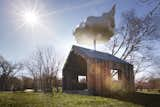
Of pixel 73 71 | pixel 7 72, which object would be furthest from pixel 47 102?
pixel 7 72

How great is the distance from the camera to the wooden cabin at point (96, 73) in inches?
671

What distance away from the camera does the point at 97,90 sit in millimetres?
17016

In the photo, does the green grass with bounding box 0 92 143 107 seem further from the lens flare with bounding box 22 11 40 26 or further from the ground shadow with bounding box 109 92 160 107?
the lens flare with bounding box 22 11 40 26

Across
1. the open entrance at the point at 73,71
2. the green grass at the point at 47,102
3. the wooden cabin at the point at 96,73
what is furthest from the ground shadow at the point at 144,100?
the open entrance at the point at 73,71

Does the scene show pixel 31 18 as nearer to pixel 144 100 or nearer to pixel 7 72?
pixel 144 100

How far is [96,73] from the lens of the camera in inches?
680

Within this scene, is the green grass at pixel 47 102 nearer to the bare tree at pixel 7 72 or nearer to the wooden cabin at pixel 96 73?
the wooden cabin at pixel 96 73

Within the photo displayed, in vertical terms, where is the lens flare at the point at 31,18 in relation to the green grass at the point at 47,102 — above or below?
above

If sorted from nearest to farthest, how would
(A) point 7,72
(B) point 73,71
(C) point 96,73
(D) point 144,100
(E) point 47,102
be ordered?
(E) point 47,102 → (D) point 144,100 → (C) point 96,73 → (B) point 73,71 → (A) point 7,72

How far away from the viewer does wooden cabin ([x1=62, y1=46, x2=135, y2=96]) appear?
17047mm

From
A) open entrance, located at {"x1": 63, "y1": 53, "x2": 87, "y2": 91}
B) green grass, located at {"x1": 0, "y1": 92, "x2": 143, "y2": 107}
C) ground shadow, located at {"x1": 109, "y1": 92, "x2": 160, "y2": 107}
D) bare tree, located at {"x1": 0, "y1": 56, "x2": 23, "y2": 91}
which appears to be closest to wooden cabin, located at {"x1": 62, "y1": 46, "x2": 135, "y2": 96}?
open entrance, located at {"x1": 63, "y1": 53, "x2": 87, "y2": 91}

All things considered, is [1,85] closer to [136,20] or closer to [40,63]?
[40,63]

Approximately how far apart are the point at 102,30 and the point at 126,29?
6828mm

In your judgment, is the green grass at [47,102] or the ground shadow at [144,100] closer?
the green grass at [47,102]
